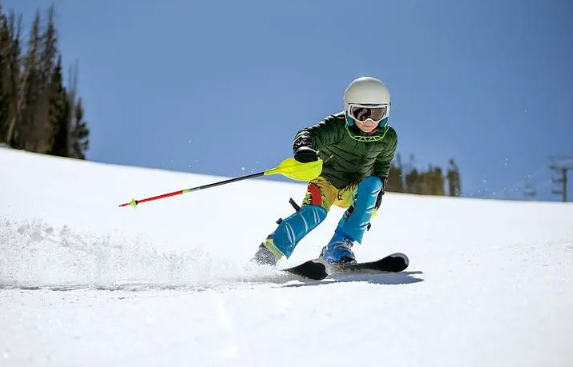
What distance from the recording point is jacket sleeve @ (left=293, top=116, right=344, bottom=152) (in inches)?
156

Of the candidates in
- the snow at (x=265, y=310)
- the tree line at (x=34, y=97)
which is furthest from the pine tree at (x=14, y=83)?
the snow at (x=265, y=310)

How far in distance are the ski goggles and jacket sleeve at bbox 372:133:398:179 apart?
32 centimetres

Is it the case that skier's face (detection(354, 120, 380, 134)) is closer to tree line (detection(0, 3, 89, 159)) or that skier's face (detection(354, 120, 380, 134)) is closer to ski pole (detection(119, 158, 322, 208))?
ski pole (detection(119, 158, 322, 208))

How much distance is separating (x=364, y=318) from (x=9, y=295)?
1718mm

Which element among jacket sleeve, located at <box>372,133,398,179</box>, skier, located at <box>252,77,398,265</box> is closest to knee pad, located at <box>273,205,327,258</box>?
skier, located at <box>252,77,398,265</box>

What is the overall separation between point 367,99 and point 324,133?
1.26ft

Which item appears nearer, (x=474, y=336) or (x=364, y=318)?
(x=474, y=336)

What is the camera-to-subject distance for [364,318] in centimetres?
194

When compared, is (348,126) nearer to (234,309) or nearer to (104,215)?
(234,309)

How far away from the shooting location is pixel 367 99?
3.87 m

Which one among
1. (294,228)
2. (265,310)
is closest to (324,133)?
(294,228)

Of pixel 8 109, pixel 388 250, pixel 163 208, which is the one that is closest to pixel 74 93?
pixel 8 109

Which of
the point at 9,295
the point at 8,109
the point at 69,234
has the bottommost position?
the point at 9,295

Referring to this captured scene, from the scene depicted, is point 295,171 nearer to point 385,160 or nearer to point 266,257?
point 266,257
